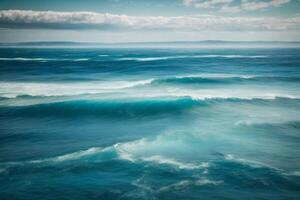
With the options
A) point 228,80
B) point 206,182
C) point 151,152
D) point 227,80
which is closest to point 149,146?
point 151,152

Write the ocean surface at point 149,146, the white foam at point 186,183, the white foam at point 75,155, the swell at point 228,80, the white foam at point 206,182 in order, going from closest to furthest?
the white foam at point 186,183 < the ocean surface at point 149,146 < the white foam at point 206,182 < the white foam at point 75,155 < the swell at point 228,80

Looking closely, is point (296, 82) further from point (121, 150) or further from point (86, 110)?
point (121, 150)

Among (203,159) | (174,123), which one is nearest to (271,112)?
(174,123)

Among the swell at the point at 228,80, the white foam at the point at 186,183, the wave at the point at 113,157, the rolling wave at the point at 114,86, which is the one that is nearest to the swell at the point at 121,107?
the rolling wave at the point at 114,86

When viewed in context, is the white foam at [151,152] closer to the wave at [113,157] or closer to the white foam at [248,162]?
the wave at [113,157]

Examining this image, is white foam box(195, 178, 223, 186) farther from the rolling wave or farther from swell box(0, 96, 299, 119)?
the rolling wave

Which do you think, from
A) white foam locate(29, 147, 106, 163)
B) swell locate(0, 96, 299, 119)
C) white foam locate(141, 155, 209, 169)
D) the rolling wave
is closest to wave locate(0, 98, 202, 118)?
swell locate(0, 96, 299, 119)

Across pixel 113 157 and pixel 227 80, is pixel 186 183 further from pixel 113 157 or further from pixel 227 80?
pixel 227 80

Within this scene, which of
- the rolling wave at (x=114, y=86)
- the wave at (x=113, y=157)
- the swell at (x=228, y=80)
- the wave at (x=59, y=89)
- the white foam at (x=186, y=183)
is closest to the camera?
the white foam at (x=186, y=183)

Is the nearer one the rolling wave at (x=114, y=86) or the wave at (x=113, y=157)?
the wave at (x=113, y=157)

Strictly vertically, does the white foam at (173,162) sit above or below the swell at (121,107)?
below

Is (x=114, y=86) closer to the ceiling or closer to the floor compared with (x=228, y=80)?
closer to the floor
